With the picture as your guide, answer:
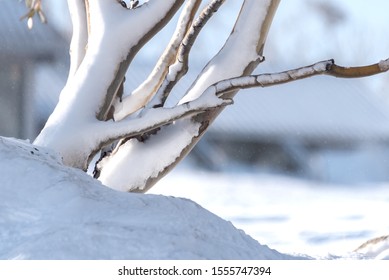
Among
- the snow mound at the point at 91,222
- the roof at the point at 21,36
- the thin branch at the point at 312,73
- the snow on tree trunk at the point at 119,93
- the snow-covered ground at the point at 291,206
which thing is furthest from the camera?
the roof at the point at 21,36

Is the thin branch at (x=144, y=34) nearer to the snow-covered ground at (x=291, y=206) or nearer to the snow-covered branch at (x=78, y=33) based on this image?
the snow-covered branch at (x=78, y=33)

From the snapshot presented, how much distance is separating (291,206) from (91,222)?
1130cm

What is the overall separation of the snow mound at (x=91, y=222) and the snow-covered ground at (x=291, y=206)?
572cm

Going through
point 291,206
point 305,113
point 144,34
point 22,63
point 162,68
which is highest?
point 305,113

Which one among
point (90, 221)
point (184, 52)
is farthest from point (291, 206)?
point (90, 221)

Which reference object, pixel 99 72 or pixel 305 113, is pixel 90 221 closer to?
pixel 99 72

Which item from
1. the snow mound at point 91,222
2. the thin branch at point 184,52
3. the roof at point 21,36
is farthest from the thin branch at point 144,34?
the roof at point 21,36

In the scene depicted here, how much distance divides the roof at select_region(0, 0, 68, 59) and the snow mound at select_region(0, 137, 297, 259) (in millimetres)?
9856

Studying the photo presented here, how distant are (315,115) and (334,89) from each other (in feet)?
3.65

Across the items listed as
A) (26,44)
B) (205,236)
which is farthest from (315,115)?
(205,236)

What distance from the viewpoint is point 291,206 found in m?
13.2

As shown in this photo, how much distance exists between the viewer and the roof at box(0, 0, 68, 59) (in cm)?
1200

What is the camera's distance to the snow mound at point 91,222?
1988 millimetres

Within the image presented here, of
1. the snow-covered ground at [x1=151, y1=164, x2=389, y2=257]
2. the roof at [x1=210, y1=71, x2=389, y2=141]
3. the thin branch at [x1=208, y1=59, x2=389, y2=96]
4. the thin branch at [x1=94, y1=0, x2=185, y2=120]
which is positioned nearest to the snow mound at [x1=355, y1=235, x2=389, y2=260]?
the thin branch at [x1=208, y1=59, x2=389, y2=96]
